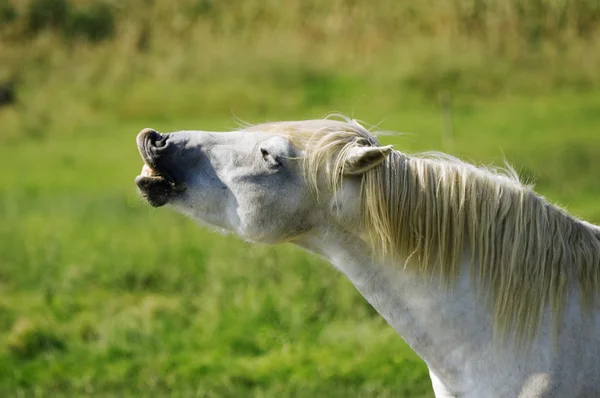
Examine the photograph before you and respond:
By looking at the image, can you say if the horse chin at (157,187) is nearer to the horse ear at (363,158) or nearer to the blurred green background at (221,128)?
the horse ear at (363,158)

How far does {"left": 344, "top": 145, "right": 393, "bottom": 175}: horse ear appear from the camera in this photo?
11.5 ft

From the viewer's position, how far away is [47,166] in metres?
16.9

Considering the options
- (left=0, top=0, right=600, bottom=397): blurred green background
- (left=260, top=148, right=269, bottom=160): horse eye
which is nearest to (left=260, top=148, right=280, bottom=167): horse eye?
(left=260, top=148, right=269, bottom=160): horse eye

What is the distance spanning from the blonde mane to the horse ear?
0.03 metres

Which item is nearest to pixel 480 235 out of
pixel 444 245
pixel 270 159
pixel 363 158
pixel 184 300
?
pixel 444 245

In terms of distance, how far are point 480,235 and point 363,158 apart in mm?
550

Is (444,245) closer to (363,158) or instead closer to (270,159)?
(363,158)

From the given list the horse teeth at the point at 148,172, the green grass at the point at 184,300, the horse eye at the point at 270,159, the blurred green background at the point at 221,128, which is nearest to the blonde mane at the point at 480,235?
the horse eye at the point at 270,159

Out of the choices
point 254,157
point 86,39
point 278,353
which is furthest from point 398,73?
point 254,157

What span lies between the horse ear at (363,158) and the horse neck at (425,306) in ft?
0.95

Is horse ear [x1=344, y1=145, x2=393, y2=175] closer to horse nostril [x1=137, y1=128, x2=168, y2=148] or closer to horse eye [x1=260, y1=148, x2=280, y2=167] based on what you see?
horse eye [x1=260, y1=148, x2=280, y2=167]

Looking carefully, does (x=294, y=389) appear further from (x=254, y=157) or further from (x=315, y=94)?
(x=315, y=94)

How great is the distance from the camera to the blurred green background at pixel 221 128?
25.1 ft

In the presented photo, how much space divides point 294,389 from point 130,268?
4156mm
